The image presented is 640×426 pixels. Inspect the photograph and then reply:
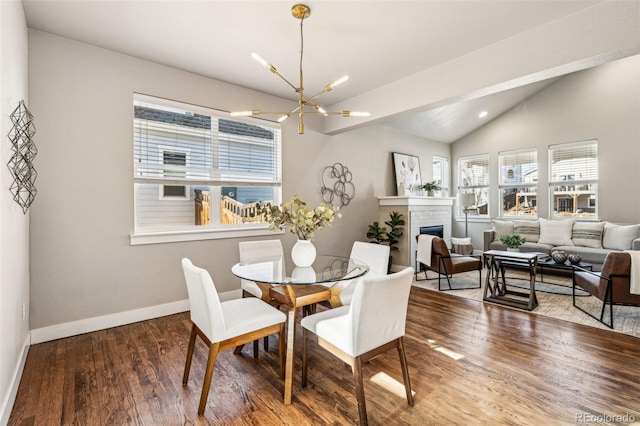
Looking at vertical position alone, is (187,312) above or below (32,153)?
below

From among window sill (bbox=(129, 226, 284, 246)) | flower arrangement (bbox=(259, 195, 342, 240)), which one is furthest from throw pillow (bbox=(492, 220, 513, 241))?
flower arrangement (bbox=(259, 195, 342, 240))

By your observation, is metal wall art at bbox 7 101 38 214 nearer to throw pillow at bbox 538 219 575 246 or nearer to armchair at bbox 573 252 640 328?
armchair at bbox 573 252 640 328

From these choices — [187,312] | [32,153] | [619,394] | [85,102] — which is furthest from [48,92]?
[619,394]

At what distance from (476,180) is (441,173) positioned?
83 centimetres

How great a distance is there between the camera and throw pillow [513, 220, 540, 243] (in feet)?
18.3

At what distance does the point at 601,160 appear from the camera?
527 centimetres

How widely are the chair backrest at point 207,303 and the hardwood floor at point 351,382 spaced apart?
0.49 metres

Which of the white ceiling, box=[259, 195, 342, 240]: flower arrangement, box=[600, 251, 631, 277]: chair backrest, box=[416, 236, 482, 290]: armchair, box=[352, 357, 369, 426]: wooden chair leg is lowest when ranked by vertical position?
box=[352, 357, 369, 426]: wooden chair leg

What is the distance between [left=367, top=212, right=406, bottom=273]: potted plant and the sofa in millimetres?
1914

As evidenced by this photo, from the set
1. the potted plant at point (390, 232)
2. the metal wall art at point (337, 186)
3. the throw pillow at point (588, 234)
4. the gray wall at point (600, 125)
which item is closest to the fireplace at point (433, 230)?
the potted plant at point (390, 232)

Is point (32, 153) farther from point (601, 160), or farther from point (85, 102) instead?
point (601, 160)

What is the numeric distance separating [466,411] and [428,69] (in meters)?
3.32

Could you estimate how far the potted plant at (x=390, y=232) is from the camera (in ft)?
17.4

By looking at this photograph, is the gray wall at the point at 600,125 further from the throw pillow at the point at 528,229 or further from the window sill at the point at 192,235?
the window sill at the point at 192,235
